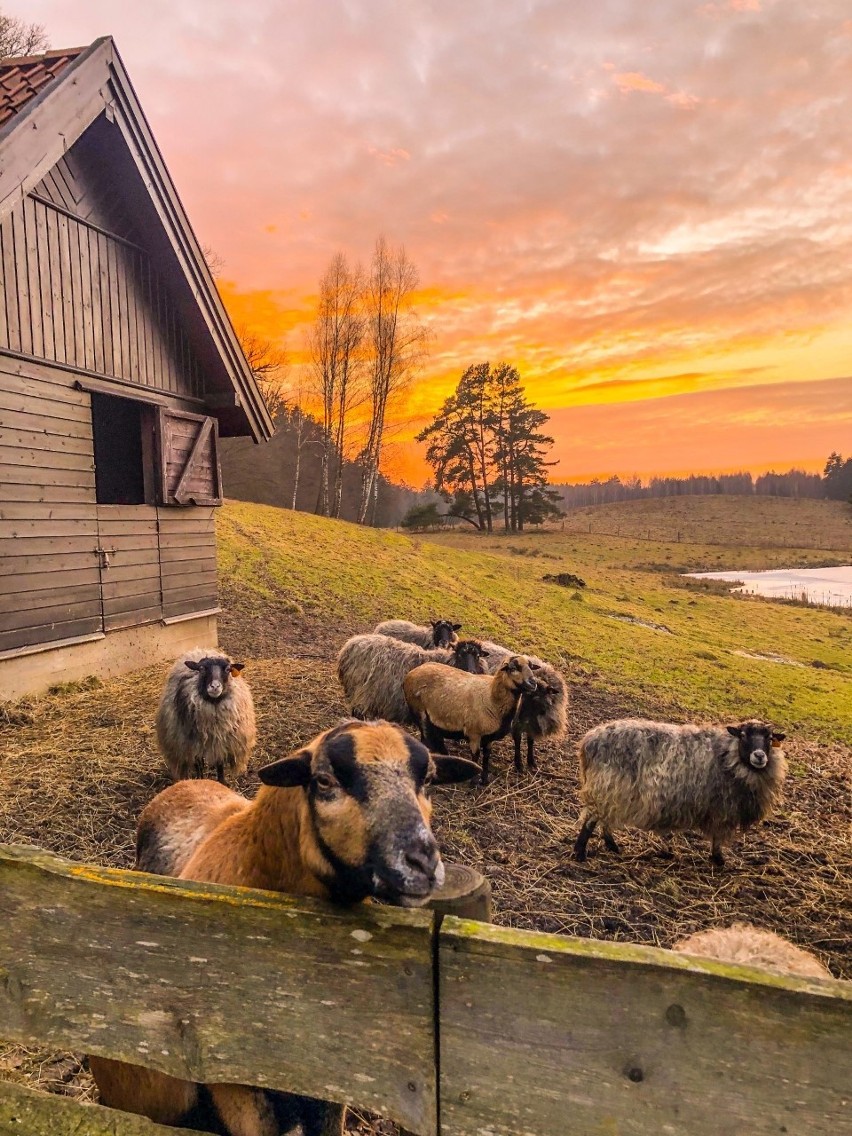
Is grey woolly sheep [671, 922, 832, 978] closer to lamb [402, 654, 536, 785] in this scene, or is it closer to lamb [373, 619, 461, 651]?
lamb [402, 654, 536, 785]

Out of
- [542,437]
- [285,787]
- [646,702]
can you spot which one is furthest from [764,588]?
[285,787]

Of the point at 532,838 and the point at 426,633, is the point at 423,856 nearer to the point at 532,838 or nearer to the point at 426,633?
the point at 532,838

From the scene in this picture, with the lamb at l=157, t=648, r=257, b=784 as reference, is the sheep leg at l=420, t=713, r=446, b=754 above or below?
below

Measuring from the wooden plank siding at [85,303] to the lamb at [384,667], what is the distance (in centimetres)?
607

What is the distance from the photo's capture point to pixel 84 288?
9.38 m

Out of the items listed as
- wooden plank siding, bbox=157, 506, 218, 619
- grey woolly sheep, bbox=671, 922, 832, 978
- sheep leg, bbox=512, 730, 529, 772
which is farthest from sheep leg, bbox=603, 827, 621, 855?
wooden plank siding, bbox=157, 506, 218, 619

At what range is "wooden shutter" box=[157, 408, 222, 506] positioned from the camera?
36.3ft

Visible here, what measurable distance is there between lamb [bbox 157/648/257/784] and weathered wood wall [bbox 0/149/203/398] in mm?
5187

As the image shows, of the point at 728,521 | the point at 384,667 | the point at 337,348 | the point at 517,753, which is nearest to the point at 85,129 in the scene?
the point at 384,667

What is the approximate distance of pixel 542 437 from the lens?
166 feet

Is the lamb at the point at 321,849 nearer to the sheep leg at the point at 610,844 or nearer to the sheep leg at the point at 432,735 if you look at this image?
the sheep leg at the point at 610,844

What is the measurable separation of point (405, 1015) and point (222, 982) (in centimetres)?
47

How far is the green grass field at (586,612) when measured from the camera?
12.5m

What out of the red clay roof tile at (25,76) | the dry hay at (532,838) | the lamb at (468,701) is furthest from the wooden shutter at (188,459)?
the lamb at (468,701)
